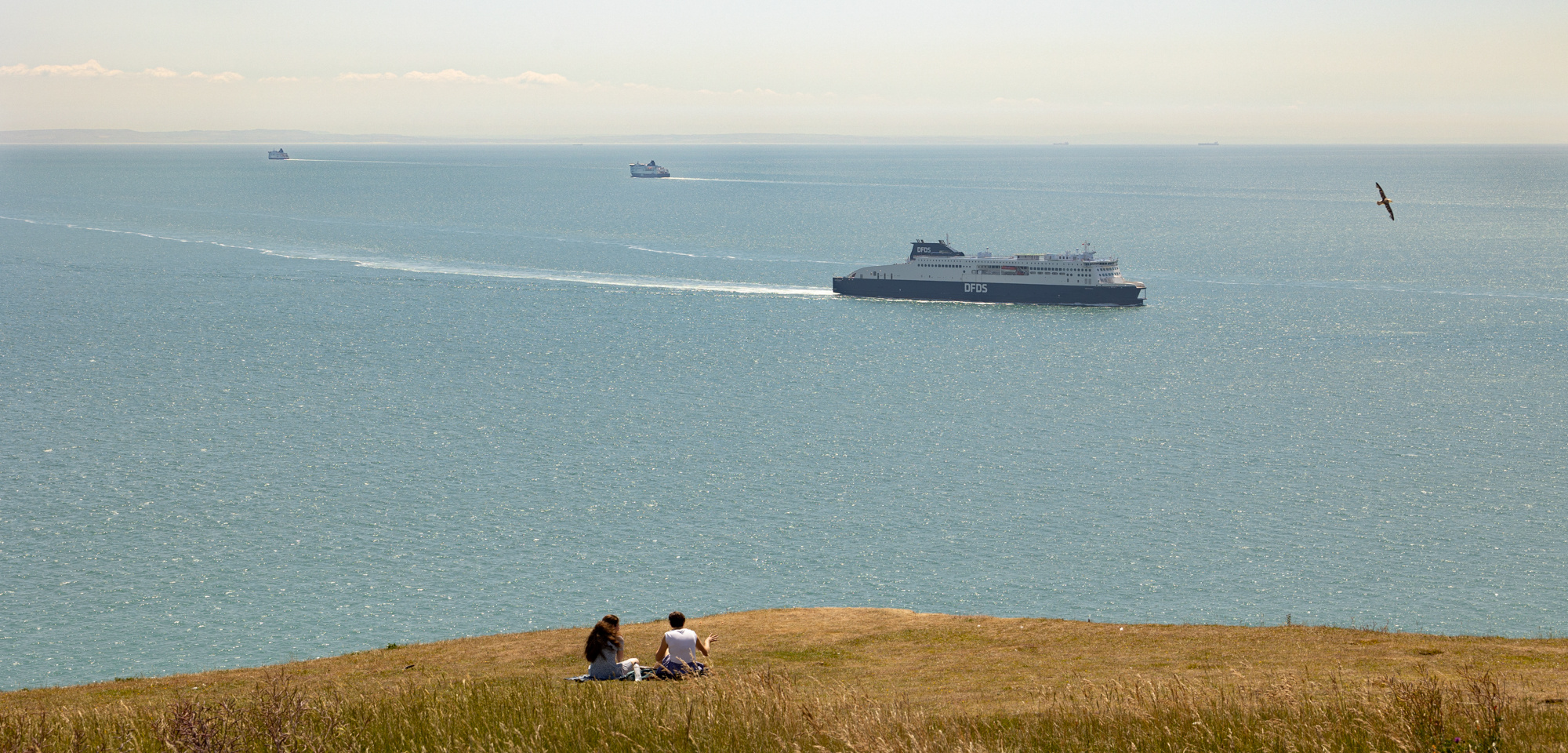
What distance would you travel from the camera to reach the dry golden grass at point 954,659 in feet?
60.1

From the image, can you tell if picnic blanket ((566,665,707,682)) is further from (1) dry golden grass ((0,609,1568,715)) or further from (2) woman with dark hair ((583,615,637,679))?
(1) dry golden grass ((0,609,1568,715))

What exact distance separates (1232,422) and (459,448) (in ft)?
122

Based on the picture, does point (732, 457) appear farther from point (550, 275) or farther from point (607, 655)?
point (550, 275)

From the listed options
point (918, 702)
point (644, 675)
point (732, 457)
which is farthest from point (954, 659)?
point (732, 457)

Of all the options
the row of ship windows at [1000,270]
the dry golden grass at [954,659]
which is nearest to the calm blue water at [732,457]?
the row of ship windows at [1000,270]

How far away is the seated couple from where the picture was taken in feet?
57.2

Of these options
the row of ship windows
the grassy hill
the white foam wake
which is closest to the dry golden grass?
the grassy hill

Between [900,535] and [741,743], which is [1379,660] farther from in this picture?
[900,535]

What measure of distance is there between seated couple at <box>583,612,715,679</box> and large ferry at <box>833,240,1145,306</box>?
8815cm

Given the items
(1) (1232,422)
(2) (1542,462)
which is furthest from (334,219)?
(2) (1542,462)

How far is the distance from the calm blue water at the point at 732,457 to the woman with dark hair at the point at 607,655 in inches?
711

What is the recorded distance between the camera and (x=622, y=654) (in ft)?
59.0

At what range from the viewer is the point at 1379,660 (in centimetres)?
1973

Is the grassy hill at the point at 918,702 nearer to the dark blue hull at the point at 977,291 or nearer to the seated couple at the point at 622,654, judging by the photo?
the seated couple at the point at 622,654
